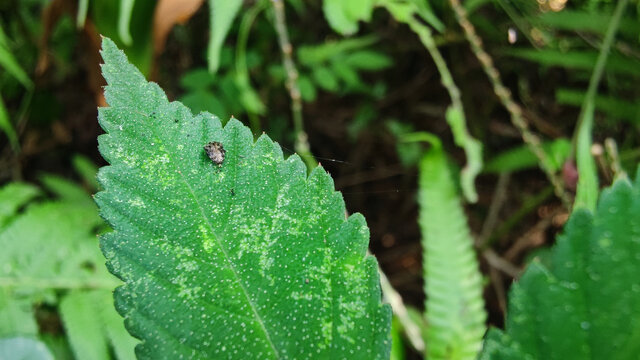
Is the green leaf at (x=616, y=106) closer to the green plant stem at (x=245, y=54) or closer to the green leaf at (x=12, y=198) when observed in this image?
the green plant stem at (x=245, y=54)

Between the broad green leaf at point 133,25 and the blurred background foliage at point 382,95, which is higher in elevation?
the broad green leaf at point 133,25

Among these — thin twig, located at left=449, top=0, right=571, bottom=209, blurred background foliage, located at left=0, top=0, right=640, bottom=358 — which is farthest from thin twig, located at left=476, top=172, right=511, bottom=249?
thin twig, located at left=449, top=0, right=571, bottom=209

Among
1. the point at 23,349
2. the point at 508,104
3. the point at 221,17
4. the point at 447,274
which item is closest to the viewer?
the point at 23,349

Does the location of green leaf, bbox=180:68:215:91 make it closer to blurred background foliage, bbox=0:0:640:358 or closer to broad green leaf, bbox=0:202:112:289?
blurred background foliage, bbox=0:0:640:358

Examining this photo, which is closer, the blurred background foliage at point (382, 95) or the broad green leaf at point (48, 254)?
the broad green leaf at point (48, 254)

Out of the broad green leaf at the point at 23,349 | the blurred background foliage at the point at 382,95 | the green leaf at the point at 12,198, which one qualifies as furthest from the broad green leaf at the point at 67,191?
the broad green leaf at the point at 23,349

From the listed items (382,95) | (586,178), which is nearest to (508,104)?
(586,178)

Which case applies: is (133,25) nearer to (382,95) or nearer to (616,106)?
(382,95)

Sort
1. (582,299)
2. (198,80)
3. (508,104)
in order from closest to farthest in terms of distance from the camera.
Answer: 1. (582,299)
2. (508,104)
3. (198,80)
